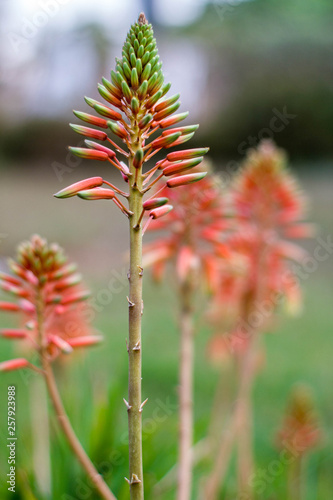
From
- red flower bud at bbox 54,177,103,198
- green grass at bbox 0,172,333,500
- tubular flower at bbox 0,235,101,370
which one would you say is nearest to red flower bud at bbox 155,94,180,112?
red flower bud at bbox 54,177,103,198

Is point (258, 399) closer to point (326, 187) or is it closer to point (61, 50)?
point (326, 187)

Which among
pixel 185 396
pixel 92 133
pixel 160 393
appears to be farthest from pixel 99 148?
pixel 160 393

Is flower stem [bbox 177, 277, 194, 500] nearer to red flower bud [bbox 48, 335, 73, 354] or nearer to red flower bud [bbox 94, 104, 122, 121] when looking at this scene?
red flower bud [bbox 48, 335, 73, 354]

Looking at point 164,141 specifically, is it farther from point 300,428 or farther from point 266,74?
point 266,74

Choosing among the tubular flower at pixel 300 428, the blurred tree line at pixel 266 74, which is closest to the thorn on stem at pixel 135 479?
the tubular flower at pixel 300 428

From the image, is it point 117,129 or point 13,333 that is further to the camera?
point 13,333

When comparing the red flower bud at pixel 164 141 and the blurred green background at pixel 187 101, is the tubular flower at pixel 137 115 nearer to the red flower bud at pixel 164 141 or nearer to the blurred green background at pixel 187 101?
the red flower bud at pixel 164 141

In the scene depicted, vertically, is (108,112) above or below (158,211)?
above
